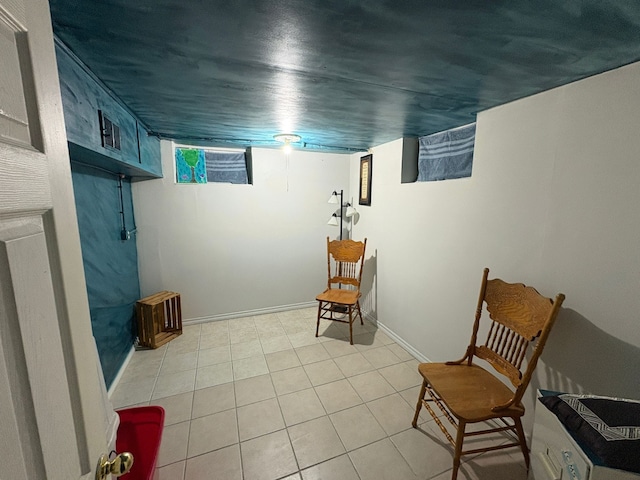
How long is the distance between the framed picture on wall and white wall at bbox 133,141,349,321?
322 millimetres

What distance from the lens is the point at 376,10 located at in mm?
833

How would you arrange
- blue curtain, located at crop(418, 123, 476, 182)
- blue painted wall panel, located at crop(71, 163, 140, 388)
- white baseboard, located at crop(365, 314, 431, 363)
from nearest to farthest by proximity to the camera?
blue painted wall panel, located at crop(71, 163, 140, 388), blue curtain, located at crop(418, 123, 476, 182), white baseboard, located at crop(365, 314, 431, 363)

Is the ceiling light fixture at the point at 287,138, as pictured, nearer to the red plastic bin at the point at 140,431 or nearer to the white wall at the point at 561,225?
the white wall at the point at 561,225

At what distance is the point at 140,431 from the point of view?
1227 mm

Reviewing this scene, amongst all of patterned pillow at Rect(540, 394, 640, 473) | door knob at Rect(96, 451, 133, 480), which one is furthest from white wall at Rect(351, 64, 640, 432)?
door knob at Rect(96, 451, 133, 480)

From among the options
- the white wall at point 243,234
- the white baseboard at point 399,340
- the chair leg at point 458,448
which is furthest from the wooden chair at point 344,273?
the chair leg at point 458,448

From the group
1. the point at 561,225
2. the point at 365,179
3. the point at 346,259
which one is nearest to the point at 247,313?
the point at 346,259

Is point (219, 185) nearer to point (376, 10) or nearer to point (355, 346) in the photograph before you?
point (355, 346)

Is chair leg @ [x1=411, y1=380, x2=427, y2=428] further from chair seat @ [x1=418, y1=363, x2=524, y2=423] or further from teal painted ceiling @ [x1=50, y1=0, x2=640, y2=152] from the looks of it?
teal painted ceiling @ [x1=50, y1=0, x2=640, y2=152]

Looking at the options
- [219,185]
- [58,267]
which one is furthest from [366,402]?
[219,185]

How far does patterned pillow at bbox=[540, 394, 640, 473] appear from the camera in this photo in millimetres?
789

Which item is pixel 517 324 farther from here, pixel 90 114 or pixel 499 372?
pixel 90 114

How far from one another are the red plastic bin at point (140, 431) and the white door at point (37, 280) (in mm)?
696

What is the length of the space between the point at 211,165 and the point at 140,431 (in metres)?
2.65
